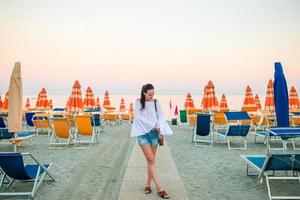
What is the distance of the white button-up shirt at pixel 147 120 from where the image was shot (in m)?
3.95

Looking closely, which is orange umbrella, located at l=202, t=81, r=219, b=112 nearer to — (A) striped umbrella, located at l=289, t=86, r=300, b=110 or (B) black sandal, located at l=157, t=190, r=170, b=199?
(A) striped umbrella, located at l=289, t=86, r=300, b=110

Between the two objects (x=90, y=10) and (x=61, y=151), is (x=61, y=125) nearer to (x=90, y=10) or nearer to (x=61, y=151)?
(x=61, y=151)

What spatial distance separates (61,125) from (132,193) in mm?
5046

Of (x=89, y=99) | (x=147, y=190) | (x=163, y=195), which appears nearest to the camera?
(x=163, y=195)

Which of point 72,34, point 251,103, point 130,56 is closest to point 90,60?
point 130,56

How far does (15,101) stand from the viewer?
5.55m

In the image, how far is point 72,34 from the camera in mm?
18516

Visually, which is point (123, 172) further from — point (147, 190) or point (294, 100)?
point (294, 100)

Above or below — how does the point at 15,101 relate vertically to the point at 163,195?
above

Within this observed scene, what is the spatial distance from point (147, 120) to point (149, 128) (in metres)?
0.11

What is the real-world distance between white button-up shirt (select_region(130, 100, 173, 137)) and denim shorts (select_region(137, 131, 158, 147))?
72 millimetres

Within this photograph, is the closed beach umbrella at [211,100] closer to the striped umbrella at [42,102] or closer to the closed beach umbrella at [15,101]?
the striped umbrella at [42,102]

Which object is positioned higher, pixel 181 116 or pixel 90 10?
pixel 90 10

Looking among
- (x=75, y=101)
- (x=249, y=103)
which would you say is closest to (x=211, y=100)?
(x=249, y=103)
